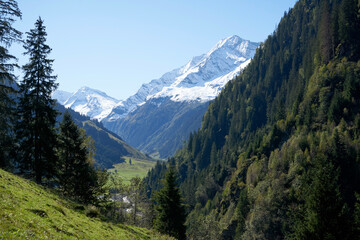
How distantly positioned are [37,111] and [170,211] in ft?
97.3

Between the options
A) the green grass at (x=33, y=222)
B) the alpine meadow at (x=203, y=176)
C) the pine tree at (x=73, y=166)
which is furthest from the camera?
the pine tree at (x=73, y=166)

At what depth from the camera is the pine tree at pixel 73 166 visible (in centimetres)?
4550

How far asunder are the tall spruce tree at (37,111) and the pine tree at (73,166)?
12.8ft

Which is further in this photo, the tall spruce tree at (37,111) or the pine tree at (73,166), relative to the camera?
the pine tree at (73,166)

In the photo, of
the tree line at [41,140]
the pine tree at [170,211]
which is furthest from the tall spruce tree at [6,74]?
the pine tree at [170,211]

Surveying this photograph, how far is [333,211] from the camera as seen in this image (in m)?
36.7

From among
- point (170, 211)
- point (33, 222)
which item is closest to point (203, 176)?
point (170, 211)

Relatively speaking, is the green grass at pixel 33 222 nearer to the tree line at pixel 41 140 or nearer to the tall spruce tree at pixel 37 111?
the tree line at pixel 41 140

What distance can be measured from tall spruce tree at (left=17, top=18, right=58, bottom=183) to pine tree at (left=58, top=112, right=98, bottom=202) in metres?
3.91

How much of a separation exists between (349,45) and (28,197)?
13541 cm

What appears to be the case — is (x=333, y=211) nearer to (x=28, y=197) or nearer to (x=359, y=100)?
(x=28, y=197)

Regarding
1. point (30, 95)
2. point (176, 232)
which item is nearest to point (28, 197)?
point (30, 95)

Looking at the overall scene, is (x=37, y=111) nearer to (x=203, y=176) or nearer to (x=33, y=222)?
(x=33, y=222)

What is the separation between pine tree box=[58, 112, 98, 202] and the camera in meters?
45.5
